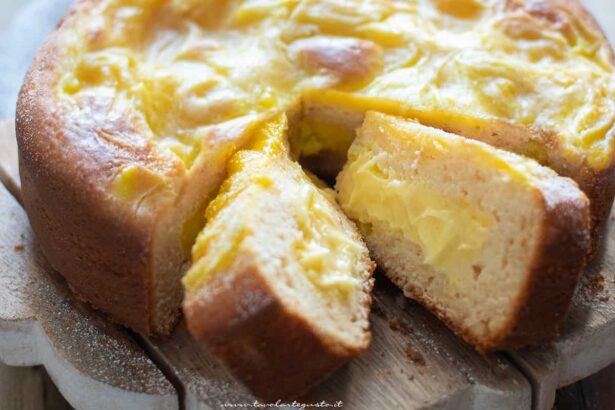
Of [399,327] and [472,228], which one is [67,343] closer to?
[399,327]

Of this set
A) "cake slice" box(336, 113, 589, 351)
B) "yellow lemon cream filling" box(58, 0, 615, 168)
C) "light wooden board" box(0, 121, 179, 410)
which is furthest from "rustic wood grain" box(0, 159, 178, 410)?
"cake slice" box(336, 113, 589, 351)

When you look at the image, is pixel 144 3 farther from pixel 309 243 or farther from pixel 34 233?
pixel 309 243

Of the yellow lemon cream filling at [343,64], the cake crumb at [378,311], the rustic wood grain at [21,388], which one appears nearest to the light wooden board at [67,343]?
the rustic wood grain at [21,388]

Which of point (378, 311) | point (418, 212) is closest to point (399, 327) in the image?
point (378, 311)

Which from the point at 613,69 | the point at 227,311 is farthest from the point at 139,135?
the point at 613,69

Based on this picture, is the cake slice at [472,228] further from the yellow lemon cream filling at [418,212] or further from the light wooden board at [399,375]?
the light wooden board at [399,375]
